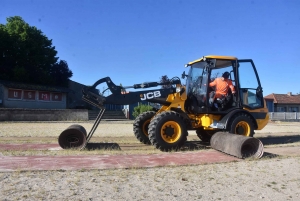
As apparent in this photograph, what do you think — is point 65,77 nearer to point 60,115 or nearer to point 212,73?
point 60,115

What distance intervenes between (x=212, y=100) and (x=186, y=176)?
4749 millimetres

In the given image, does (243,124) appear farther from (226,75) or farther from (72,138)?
(72,138)

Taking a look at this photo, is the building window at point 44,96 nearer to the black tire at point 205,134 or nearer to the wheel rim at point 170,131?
the black tire at point 205,134

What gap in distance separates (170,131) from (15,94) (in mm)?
31671

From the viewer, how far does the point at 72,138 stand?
9156mm

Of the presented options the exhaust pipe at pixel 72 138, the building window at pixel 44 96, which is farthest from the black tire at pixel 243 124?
the building window at pixel 44 96

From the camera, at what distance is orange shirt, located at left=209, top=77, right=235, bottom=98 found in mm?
10133

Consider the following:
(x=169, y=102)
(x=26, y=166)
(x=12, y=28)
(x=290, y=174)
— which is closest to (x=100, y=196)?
(x=26, y=166)

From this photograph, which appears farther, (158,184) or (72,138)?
(72,138)

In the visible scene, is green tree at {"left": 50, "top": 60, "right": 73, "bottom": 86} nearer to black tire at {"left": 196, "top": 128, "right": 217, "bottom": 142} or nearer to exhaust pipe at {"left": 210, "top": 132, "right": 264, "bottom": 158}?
black tire at {"left": 196, "top": 128, "right": 217, "bottom": 142}

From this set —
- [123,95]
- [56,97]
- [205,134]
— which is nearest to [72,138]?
[123,95]

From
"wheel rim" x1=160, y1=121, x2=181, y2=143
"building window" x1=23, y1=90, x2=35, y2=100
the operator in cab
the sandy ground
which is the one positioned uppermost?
"building window" x1=23, y1=90, x2=35, y2=100

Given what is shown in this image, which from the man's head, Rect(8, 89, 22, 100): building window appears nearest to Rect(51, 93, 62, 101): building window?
Rect(8, 89, 22, 100): building window

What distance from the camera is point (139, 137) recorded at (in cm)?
1042
